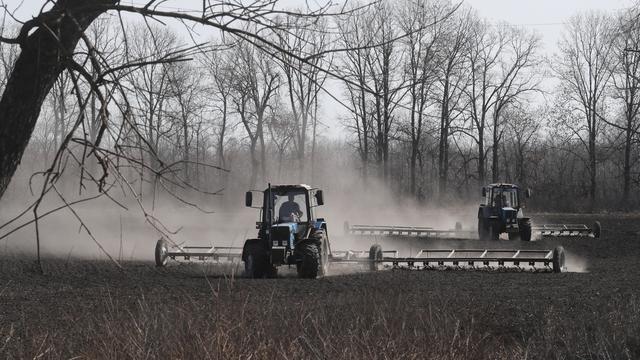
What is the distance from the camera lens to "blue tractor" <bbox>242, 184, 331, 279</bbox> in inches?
734

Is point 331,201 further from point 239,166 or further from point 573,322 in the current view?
point 573,322

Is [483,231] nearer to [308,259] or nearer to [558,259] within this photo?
[558,259]

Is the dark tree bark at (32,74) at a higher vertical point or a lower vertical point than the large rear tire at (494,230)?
lower

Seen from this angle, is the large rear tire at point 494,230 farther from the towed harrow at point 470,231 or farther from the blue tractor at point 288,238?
the blue tractor at point 288,238

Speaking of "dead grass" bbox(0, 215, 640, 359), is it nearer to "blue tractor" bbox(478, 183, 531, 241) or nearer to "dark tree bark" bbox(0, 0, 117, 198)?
"dark tree bark" bbox(0, 0, 117, 198)

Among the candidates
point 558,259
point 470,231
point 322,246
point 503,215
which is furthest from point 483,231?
point 322,246

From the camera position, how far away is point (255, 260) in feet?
62.6

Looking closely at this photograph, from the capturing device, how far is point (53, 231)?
1601 inches

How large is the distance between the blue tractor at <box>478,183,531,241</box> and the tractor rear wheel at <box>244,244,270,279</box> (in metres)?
14.7

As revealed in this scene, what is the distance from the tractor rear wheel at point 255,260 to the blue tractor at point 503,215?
48.1ft

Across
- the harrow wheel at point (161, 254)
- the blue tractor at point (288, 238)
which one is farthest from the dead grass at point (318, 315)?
the harrow wheel at point (161, 254)

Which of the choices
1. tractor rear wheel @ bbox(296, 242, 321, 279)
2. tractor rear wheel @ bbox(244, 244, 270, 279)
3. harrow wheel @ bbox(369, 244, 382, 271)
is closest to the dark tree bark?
tractor rear wheel @ bbox(296, 242, 321, 279)

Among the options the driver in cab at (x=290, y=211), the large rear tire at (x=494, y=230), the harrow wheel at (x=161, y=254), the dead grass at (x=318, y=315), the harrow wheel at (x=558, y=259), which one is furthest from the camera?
the large rear tire at (x=494, y=230)

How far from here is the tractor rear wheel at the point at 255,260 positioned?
19.1m
